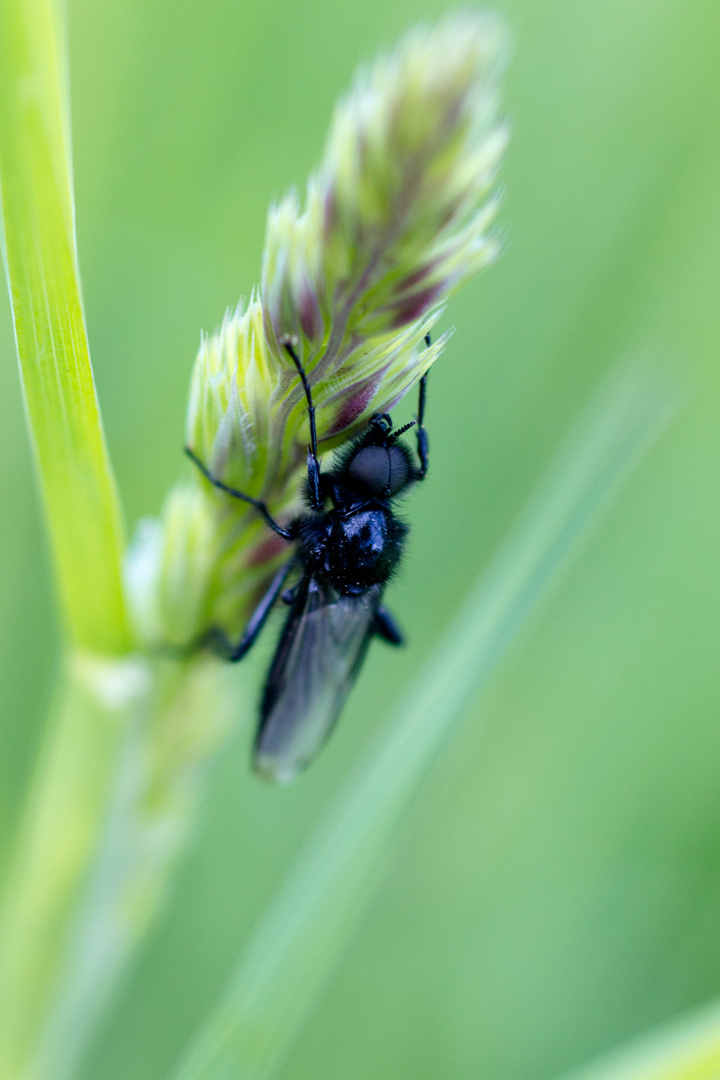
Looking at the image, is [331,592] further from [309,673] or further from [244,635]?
[244,635]

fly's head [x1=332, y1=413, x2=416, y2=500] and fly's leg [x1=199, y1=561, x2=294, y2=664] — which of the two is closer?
fly's leg [x1=199, y1=561, x2=294, y2=664]

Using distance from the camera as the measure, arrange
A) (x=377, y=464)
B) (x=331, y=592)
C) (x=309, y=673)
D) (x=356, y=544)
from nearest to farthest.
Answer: (x=377, y=464)
(x=356, y=544)
(x=331, y=592)
(x=309, y=673)

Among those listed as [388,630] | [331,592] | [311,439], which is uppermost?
[311,439]

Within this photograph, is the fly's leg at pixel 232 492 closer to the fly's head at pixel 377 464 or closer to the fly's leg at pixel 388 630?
the fly's head at pixel 377 464

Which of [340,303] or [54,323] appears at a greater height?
[340,303]

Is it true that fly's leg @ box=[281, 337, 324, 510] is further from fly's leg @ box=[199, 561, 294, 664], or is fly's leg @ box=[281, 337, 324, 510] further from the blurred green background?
the blurred green background

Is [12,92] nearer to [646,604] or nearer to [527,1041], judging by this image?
[646,604]

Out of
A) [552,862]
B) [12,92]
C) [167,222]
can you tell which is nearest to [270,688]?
[552,862]

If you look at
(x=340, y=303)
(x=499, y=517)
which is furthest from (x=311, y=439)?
(x=499, y=517)

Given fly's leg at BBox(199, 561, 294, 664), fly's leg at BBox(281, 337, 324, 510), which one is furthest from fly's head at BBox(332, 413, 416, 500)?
fly's leg at BBox(199, 561, 294, 664)
